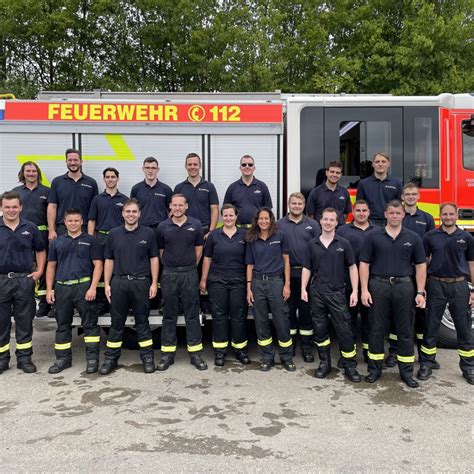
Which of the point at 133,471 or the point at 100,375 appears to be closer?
the point at 133,471

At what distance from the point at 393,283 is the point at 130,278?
2.68 m

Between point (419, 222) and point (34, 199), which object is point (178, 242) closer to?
point (34, 199)

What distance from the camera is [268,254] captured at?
4.93m

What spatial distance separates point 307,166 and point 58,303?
127 inches

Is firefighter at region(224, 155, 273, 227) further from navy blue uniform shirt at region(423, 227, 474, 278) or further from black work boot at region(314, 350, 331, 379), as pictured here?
navy blue uniform shirt at region(423, 227, 474, 278)

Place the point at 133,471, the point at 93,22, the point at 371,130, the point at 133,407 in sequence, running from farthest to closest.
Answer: the point at 93,22
the point at 371,130
the point at 133,407
the point at 133,471

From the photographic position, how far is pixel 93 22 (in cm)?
1364

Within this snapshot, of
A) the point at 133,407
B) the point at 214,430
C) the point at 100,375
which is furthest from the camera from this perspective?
the point at 100,375

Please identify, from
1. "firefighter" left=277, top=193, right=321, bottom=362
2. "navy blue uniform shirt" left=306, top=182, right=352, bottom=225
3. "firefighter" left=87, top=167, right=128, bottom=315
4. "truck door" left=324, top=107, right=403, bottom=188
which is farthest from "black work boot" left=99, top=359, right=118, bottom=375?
"truck door" left=324, top=107, right=403, bottom=188

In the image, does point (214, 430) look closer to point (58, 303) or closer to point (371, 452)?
point (371, 452)

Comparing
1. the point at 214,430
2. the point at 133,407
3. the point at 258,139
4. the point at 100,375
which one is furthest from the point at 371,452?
the point at 258,139

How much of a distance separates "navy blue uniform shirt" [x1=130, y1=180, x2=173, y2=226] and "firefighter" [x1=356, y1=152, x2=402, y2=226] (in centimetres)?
231

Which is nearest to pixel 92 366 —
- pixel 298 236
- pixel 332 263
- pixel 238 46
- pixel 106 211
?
pixel 106 211

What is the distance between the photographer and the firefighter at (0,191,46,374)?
16.1ft
